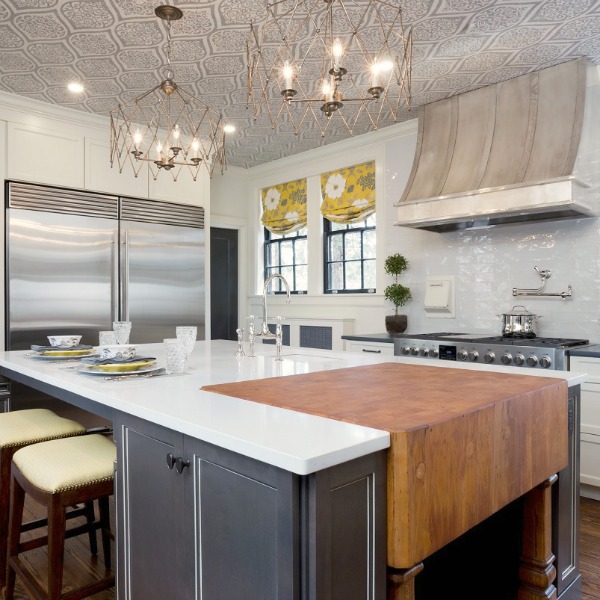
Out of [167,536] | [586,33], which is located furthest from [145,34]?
[167,536]

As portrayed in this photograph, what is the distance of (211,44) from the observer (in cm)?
327

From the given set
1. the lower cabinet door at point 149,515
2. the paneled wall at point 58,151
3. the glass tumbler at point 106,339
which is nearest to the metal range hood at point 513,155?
the glass tumbler at point 106,339

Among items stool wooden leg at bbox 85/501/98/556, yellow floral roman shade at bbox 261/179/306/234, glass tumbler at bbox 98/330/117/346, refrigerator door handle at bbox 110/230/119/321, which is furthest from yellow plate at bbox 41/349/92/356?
yellow floral roman shade at bbox 261/179/306/234

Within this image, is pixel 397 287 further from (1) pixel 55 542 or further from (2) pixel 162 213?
(1) pixel 55 542

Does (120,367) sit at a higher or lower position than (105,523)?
higher

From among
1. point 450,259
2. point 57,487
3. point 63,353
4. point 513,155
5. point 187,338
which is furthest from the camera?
point 450,259

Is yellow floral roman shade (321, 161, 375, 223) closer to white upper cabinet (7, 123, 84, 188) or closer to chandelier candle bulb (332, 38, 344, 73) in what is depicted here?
white upper cabinet (7, 123, 84, 188)

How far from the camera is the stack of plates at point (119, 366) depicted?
1909 mm

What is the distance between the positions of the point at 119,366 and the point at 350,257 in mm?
3813

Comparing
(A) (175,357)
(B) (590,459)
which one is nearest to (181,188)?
(A) (175,357)

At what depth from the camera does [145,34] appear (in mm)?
3154

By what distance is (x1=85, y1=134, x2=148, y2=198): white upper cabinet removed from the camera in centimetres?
452

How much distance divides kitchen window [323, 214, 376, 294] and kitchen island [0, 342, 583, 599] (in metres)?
3.72

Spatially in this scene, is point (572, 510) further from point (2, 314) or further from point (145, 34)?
point (2, 314)
